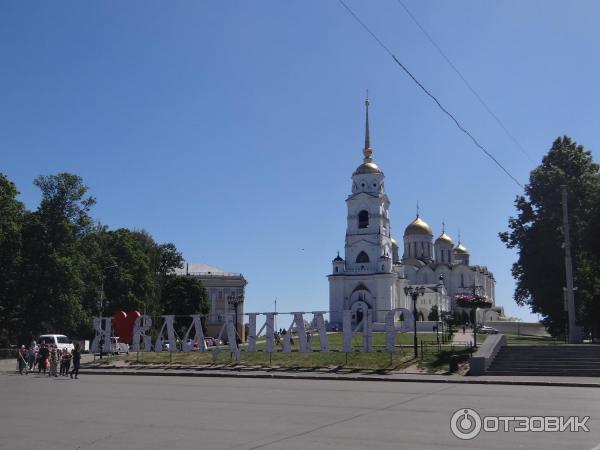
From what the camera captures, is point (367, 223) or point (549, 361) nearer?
point (549, 361)

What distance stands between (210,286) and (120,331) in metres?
62.5

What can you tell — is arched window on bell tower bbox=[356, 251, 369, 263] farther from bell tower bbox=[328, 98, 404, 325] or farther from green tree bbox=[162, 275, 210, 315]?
green tree bbox=[162, 275, 210, 315]

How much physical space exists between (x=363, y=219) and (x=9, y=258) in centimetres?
6068

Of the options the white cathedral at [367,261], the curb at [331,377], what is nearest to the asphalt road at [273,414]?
the curb at [331,377]

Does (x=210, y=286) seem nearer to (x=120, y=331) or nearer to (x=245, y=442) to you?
(x=120, y=331)

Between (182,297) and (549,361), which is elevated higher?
(182,297)

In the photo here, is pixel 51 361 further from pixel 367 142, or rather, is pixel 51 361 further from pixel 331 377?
pixel 367 142

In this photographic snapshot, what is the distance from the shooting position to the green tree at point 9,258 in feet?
159

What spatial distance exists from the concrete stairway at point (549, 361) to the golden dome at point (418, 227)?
95.7 m

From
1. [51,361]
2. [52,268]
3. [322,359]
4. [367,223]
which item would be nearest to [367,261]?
[367,223]

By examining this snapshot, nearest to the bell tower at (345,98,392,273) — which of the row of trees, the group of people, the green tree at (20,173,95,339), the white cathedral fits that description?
the white cathedral

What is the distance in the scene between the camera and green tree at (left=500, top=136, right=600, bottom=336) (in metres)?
44.1

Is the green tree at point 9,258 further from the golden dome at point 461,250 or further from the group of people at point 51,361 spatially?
the golden dome at point 461,250

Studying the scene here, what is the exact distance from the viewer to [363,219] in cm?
10050
